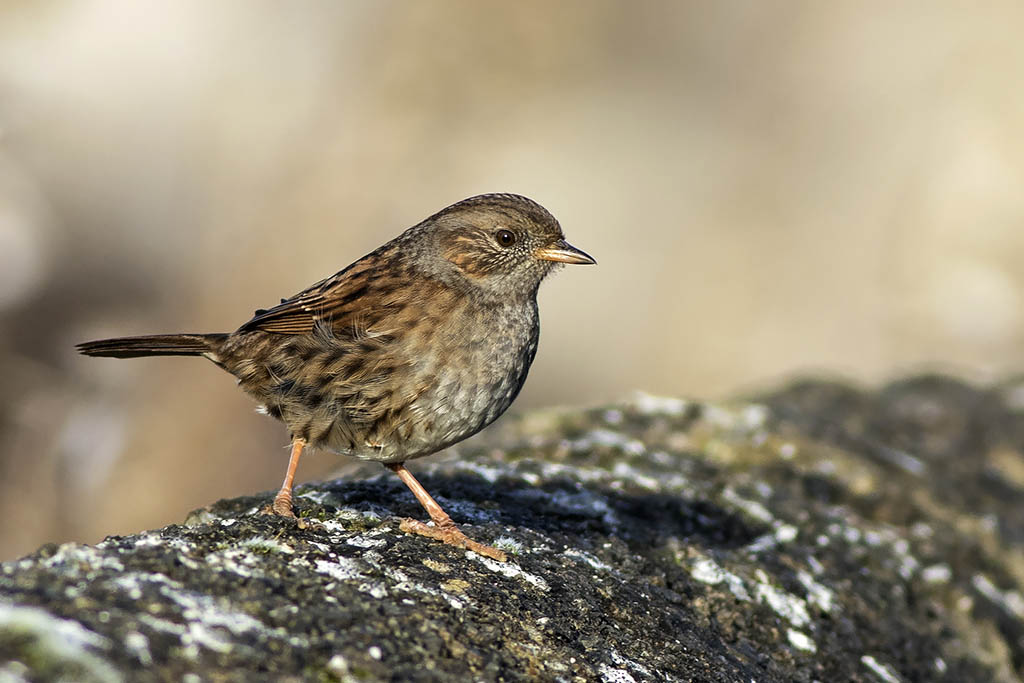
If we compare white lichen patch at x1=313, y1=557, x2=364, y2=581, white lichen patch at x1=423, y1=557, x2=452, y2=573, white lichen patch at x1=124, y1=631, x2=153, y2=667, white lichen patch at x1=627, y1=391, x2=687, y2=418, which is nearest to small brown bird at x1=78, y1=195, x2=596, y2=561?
white lichen patch at x1=423, y1=557, x2=452, y2=573

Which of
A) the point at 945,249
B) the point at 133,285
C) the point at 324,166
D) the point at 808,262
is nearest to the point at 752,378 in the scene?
the point at 808,262

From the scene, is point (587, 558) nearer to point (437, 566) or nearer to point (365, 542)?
point (437, 566)

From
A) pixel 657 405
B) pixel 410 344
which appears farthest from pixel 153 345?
pixel 657 405

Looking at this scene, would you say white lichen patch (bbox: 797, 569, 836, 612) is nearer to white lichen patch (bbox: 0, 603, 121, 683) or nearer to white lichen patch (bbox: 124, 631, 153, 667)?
white lichen patch (bbox: 124, 631, 153, 667)

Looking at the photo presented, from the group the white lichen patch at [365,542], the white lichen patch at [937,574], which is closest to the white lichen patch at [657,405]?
the white lichen patch at [937,574]

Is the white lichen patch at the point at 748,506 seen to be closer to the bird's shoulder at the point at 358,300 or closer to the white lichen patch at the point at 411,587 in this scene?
the bird's shoulder at the point at 358,300

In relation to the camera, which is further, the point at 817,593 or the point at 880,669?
the point at 817,593
